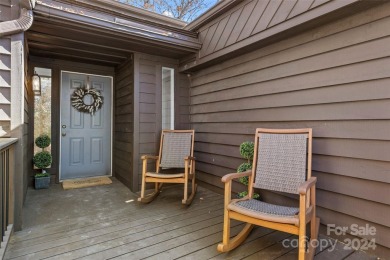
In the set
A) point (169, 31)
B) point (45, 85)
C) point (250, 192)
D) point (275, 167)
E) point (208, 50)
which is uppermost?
point (169, 31)

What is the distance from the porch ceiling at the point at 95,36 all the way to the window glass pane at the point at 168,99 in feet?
0.99

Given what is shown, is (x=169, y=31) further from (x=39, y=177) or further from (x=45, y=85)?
(x=39, y=177)

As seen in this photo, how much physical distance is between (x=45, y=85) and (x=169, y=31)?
7.49 ft

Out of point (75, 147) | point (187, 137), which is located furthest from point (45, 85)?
point (187, 137)

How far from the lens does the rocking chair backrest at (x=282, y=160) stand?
195cm

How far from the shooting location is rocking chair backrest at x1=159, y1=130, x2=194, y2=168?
126 inches

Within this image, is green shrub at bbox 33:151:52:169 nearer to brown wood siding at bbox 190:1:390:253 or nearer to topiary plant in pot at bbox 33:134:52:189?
topiary plant in pot at bbox 33:134:52:189

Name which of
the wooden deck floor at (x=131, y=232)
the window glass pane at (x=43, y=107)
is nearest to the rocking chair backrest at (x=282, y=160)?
the wooden deck floor at (x=131, y=232)

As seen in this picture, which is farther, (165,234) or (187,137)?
(187,137)

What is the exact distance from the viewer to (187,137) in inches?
130

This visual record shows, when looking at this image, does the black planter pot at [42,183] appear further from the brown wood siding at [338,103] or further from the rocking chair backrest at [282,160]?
the rocking chair backrest at [282,160]

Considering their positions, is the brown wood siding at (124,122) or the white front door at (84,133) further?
the white front door at (84,133)

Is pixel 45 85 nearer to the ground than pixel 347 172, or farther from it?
farther from it

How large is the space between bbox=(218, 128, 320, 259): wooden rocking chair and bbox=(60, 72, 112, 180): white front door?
3.07 metres
